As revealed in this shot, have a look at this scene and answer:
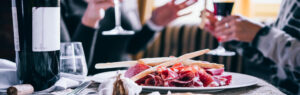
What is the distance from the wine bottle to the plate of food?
0.55ft

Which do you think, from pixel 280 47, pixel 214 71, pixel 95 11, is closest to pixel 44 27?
pixel 214 71

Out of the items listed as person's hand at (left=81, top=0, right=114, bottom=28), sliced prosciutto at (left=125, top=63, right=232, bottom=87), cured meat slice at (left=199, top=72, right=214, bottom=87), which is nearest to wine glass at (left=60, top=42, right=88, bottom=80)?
sliced prosciutto at (left=125, top=63, right=232, bottom=87)

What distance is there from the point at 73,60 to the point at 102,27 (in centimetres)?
138

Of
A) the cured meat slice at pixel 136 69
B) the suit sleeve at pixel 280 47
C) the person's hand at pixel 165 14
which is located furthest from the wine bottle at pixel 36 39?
the person's hand at pixel 165 14

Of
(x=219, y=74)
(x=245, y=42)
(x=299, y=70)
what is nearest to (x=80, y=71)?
(x=219, y=74)

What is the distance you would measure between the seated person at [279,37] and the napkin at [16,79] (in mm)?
977

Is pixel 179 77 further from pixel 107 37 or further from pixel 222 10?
pixel 107 37

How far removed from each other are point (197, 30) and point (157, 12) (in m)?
0.58

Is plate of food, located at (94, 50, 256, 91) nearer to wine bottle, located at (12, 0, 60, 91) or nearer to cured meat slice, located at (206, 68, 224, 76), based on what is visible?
cured meat slice, located at (206, 68, 224, 76)

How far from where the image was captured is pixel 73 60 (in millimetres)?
708

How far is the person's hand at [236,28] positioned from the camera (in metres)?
1.57

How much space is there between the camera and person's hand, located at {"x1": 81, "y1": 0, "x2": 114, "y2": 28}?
4.44ft

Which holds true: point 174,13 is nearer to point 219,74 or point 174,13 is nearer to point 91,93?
point 219,74

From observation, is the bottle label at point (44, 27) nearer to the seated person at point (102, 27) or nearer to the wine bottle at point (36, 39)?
the wine bottle at point (36, 39)
